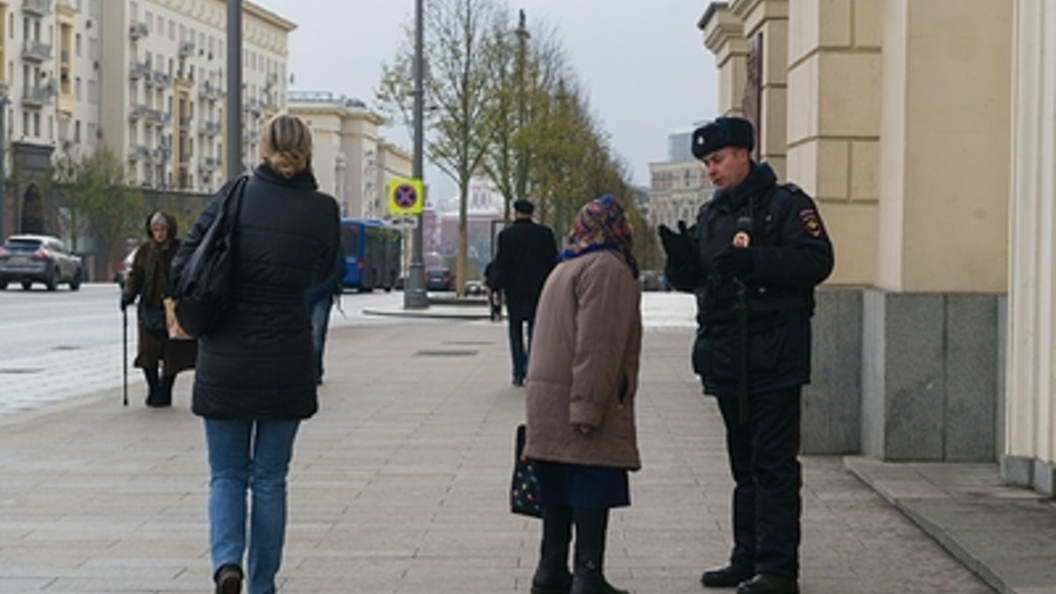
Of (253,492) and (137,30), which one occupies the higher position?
(137,30)

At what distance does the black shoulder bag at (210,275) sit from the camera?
670 centimetres

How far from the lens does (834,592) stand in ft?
24.9

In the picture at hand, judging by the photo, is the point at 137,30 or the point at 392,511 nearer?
the point at 392,511

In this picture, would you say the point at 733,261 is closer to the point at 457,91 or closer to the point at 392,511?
the point at 392,511

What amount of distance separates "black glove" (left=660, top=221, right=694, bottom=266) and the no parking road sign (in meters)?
33.8

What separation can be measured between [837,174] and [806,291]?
499 cm

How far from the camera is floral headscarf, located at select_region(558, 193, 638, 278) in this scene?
7.32 m

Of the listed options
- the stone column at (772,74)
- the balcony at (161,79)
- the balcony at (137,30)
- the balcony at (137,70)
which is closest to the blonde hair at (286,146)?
the stone column at (772,74)

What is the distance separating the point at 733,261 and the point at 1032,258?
11.1 feet

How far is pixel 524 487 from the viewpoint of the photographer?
7.49m

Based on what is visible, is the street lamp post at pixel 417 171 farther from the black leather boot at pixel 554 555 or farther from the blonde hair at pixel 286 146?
the blonde hair at pixel 286 146

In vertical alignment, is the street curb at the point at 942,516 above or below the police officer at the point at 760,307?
below

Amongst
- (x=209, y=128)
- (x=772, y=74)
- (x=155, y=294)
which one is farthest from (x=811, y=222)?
(x=209, y=128)

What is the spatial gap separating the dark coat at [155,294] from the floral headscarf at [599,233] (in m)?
8.52
